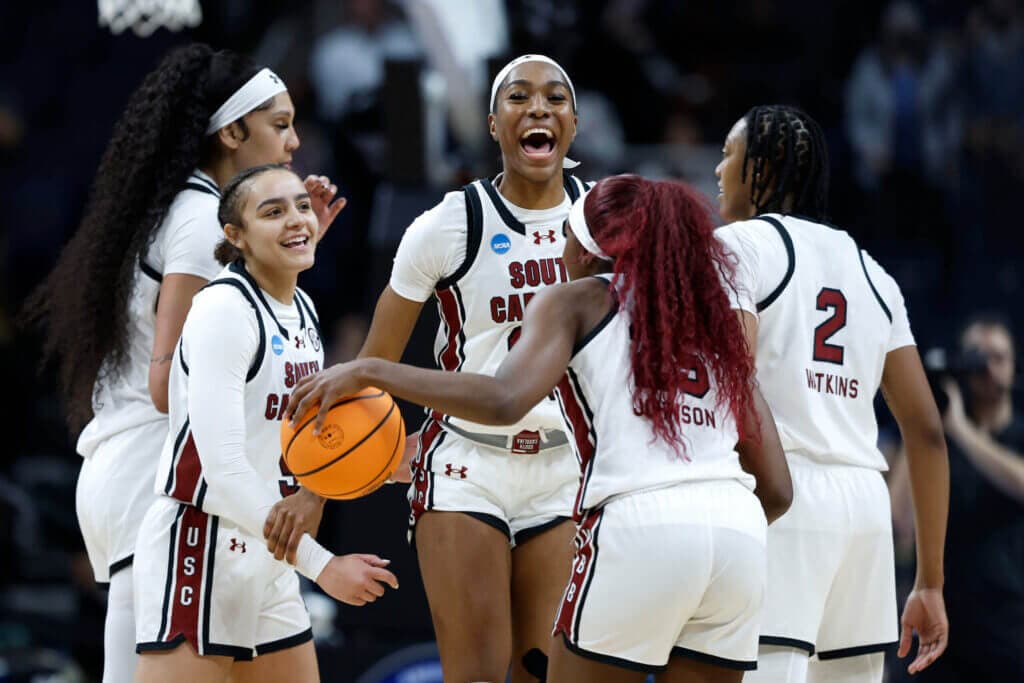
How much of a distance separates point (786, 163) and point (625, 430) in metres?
1.36

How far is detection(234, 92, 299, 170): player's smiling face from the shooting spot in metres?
5.11

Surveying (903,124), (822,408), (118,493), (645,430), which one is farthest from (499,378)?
(903,124)

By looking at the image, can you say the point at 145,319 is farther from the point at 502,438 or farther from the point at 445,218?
the point at 502,438

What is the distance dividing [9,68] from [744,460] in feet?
33.0

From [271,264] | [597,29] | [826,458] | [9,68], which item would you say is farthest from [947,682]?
[9,68]

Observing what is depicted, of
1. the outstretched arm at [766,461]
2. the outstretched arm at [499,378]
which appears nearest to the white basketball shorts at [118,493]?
the outstretched arm at [499,378]

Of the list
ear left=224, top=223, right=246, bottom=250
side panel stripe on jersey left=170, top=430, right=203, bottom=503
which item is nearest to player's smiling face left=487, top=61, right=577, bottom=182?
ear left=224, top=223, right=246, bottom=250

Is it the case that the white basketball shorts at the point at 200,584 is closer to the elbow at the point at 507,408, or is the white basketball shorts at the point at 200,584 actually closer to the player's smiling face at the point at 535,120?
the elbow at the point at 507,408

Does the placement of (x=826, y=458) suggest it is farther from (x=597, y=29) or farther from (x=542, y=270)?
(x=597, y=29)

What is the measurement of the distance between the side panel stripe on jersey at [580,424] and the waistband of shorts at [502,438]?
78 centimetres

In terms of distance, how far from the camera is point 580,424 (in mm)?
3721

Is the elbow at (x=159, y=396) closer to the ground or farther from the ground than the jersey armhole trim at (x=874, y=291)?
closer to the ground

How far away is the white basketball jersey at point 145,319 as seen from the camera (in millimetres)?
4754

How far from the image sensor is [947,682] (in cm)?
710
